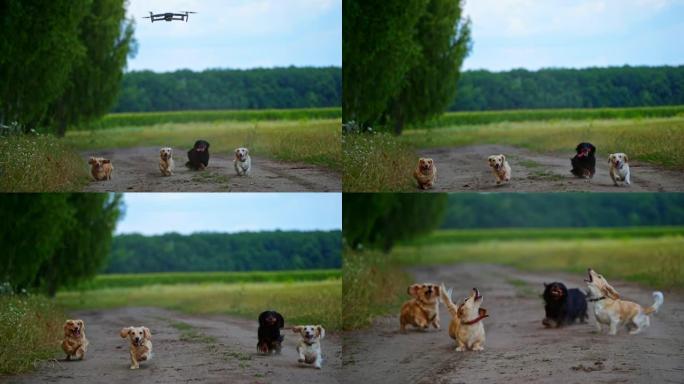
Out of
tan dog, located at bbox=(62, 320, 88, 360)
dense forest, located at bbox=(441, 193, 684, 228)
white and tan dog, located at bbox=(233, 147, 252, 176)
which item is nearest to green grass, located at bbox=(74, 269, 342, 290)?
tan dog, located at bbox=(62, 320, 88, 360)

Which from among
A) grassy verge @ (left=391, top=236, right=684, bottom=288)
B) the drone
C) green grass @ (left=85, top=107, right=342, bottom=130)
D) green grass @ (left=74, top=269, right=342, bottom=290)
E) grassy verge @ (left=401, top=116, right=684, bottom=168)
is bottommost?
green grass @ (left=74, top=269, right=342, bottom=290)

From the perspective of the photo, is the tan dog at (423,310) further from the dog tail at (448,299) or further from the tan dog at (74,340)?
the tan dog at (74,340)

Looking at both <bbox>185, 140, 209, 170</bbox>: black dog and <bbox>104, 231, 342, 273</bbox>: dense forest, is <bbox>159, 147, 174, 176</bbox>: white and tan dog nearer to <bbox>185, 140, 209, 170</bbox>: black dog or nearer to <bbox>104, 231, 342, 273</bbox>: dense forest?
<bbox>185, 140, 209, 170</bbox>: black dog

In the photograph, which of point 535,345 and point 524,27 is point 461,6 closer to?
point 524,27

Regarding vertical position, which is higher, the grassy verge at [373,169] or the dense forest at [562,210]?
the grassy verge at [373,169]

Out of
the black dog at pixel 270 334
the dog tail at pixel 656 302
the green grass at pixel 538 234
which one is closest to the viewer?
the dog tail at pixel 656 302

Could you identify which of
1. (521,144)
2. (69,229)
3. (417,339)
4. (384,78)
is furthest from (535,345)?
(69,229)

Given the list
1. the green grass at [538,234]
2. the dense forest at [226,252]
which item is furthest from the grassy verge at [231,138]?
the green grass at [538,234]
